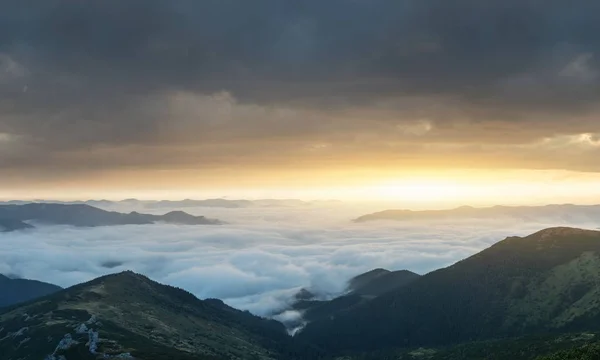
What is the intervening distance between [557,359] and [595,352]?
881cm

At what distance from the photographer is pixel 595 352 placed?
111938 mm

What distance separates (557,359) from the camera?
112000 mm
